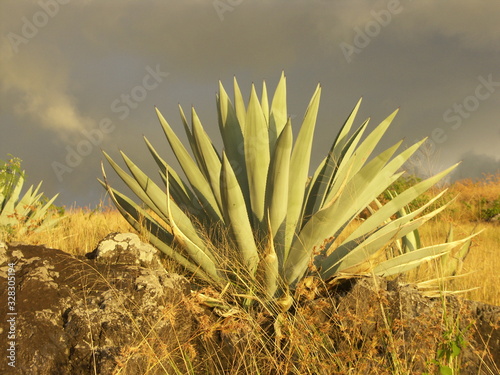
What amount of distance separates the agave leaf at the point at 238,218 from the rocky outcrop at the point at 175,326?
1.18 feet

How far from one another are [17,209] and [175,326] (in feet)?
15.3

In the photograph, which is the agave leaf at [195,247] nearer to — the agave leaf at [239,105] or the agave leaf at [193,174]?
the agave leaf at [193,174]

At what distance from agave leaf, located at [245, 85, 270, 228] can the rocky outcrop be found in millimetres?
732

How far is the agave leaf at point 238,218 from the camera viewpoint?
282cm

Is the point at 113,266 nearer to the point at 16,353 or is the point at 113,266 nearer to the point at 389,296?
the point at 16,353

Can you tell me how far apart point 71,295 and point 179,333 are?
65cm

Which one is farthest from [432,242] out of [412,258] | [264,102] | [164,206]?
[164,206]

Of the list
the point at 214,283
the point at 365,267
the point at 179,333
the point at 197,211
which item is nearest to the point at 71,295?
the point at 179,333

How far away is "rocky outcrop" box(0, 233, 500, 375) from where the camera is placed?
2393mm

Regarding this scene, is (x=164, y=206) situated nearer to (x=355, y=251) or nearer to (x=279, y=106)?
(x=279, y=106)

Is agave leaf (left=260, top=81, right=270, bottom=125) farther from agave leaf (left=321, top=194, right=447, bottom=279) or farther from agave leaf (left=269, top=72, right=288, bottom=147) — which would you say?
agave leaf (left=321, top=194, right=447, bottom=279)

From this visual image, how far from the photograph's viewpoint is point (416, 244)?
439 cm

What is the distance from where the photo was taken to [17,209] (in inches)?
252

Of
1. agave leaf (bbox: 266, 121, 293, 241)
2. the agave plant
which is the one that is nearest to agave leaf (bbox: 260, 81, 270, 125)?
agave leaf (bbox: 266, 121, 293, 241)
